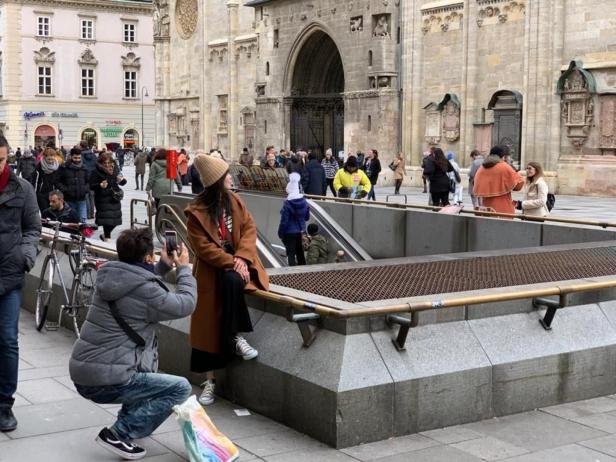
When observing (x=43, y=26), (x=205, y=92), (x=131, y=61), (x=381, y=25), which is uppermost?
(x=43, y=26)

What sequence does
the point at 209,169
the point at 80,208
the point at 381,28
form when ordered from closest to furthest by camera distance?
1. the point at 209,169
2. the point at 80,208
3. the point at 381,28

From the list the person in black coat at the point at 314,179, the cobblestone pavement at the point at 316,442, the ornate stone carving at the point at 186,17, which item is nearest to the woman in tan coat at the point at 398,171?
the person in black coat at the point at 314,179

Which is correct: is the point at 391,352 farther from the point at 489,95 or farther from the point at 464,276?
the point at 489,95

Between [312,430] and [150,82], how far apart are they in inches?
3106

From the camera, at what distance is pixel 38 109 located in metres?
76.7

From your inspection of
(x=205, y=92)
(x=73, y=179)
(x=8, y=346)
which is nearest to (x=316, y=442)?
(x=8, y=346)

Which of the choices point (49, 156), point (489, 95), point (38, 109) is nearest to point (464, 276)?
point (49, 156)

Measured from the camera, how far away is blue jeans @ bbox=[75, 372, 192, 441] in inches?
242

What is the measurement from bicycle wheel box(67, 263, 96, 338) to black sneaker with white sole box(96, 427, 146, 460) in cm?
382

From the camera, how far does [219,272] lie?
7.26 meters

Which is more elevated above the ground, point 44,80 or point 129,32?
point 129,32

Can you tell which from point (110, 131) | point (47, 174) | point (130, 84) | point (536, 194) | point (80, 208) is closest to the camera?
point (536, 194)

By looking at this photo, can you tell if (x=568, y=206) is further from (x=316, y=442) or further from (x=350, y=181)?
(x=316, y=442)

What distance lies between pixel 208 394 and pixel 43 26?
74.1 metres
